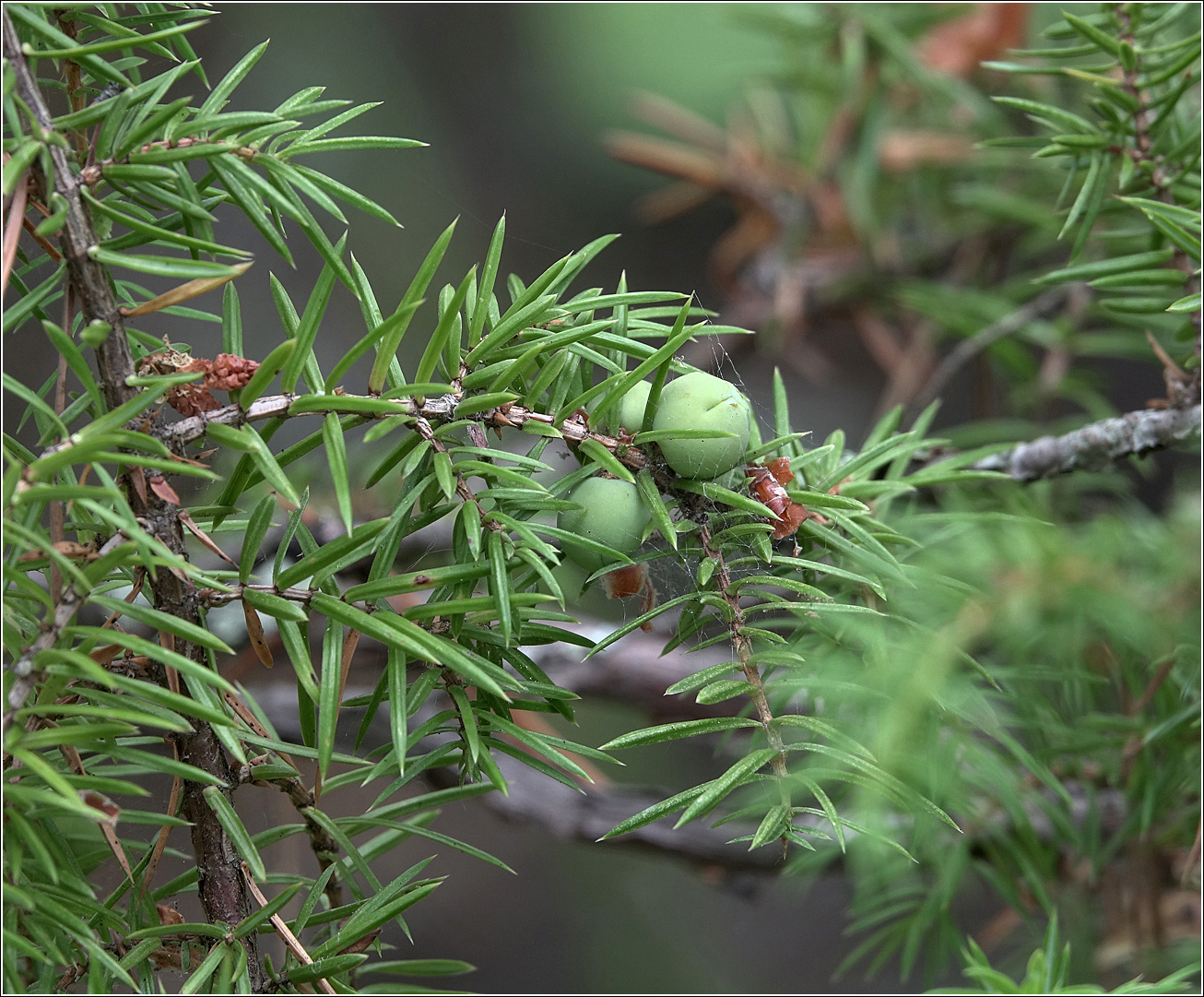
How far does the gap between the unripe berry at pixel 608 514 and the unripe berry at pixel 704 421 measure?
0.05ft

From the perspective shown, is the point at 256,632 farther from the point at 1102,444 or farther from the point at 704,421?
the point at 1102,444

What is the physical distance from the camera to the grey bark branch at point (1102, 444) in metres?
0.38

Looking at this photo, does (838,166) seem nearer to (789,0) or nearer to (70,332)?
(789,0)

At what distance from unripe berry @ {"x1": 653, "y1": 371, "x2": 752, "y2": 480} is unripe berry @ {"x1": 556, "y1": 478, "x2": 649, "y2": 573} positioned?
0.05 ft

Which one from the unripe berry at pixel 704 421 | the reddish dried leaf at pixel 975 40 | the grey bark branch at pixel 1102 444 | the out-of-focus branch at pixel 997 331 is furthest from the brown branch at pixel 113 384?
the reddish dried leaf at pixel 975 40

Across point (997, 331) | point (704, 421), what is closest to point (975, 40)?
point (997, 331)

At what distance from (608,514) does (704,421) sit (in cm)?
4

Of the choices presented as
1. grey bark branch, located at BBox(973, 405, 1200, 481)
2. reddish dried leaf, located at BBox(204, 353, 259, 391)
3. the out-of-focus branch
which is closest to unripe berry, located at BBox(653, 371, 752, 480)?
reddish dried leaf, located at BBox(204, 353, 259, 391)

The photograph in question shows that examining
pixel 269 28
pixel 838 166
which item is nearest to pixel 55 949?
pixel 838 166

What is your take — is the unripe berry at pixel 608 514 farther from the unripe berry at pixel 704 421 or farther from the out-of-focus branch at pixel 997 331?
the out-of-focus branch at pixel 997 331

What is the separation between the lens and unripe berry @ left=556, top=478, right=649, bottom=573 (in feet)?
0.76

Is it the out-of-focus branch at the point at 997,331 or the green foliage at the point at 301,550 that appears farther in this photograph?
the out-of-focus branch at the point at 997,331

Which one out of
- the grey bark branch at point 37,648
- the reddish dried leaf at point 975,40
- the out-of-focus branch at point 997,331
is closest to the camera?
the grey bark branch at point 37,648

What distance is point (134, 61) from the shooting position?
0.81 feet
